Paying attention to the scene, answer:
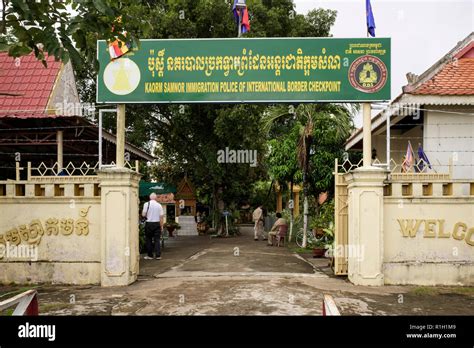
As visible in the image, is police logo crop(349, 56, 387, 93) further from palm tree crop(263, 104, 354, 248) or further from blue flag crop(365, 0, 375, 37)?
palm tree crop(263, 104, 354, 248)

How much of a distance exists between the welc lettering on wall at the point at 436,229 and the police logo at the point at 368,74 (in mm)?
2671

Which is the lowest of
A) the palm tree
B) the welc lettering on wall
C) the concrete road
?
the concrete road

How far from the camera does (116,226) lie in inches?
336

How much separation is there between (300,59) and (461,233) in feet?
14.9

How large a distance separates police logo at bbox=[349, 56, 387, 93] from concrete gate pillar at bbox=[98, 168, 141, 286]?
188 inches

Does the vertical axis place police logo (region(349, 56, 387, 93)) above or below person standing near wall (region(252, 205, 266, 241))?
above

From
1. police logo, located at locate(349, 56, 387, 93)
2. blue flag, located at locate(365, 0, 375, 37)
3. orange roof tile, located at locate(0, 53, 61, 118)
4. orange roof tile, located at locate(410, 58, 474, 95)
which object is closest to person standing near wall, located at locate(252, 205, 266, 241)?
orange roof tile, located at locate(0, 53, 61, 118)

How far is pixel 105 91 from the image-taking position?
9.00m

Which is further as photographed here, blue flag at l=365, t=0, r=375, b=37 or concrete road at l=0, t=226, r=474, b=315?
blue flag at l=365, t=0, r=375, b=37

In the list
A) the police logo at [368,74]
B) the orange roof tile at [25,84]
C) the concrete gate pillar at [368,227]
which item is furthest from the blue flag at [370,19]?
the orange roof tile at [25,84]

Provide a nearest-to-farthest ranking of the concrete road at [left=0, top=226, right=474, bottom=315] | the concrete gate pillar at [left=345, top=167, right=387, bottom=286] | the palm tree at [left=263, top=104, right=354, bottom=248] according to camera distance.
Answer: the concrete road at [left=0, top=226, right=474, bottom=315] < the concrete gate pillar at [left=345, top=167, right=387, bottom=286] < the palm tree at [left=263, top=104, right=354, bottom=248]

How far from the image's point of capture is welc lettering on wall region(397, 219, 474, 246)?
8531mm
